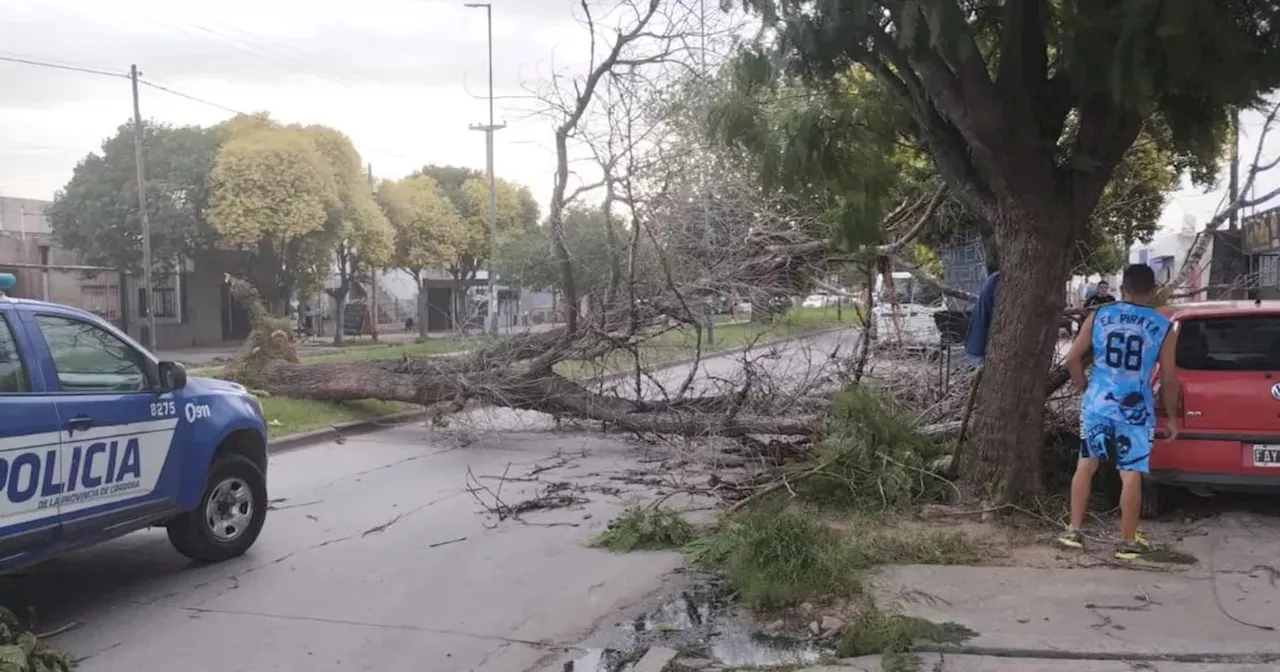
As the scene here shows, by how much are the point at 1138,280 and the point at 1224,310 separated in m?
1.07

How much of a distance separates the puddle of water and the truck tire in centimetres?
304

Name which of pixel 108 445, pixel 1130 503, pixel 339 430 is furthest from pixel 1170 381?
pixel 339 430

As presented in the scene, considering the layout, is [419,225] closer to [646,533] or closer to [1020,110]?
[646,533]

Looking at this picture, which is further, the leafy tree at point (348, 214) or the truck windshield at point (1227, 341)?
the leafy tree at point (348, 214)

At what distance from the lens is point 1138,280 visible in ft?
20.4

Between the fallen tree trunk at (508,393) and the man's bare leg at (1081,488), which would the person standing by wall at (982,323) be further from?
the fallen tree trunk at (508,393)

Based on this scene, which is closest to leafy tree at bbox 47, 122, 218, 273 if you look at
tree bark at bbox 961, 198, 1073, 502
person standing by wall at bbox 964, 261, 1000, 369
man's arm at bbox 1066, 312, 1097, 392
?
person standing by wall at bbox 964, 261, 1000, 369

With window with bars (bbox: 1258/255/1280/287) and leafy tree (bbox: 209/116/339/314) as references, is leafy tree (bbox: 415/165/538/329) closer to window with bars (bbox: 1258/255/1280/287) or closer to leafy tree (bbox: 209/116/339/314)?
leafy tree (bbox: 209/116/339/314)

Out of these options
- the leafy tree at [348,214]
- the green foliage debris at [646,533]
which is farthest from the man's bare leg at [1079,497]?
the leafy tree at [348,214]

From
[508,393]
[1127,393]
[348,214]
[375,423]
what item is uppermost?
[348,214]

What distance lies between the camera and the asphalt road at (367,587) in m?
5.22

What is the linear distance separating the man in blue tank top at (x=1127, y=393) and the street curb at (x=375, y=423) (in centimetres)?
422

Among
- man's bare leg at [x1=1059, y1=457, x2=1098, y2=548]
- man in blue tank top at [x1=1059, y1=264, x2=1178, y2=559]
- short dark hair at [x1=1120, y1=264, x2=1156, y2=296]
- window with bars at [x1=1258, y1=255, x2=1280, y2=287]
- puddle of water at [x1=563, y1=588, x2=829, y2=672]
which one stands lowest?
puddle of water at [x1=563, y1=588, x2=829, y2=672]

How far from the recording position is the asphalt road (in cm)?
522
